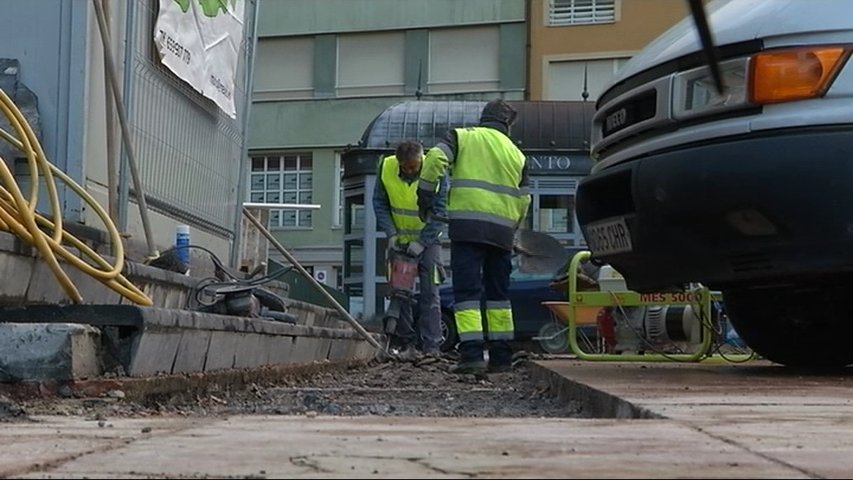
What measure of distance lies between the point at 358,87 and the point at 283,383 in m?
22.9

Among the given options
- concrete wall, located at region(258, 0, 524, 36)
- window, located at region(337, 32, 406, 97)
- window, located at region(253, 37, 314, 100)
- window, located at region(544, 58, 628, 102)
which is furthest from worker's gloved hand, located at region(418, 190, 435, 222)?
window, located at region(253, 37, 314, 100)

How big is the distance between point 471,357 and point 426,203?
4.80ft

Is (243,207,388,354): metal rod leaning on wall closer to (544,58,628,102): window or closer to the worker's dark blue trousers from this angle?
the worker's dark blue trousers

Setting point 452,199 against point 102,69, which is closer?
point 102,69

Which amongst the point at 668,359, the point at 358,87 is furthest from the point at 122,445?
the point at 358,87

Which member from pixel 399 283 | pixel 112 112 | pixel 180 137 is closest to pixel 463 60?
pixel 399 283

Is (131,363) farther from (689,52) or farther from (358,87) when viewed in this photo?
(358,87)

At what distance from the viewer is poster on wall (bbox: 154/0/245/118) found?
6629 millimetres

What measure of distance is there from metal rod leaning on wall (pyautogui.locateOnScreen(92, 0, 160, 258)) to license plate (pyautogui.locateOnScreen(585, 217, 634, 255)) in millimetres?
2192

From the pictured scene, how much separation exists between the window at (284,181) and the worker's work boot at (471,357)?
22.2m

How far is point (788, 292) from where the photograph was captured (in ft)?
17.8

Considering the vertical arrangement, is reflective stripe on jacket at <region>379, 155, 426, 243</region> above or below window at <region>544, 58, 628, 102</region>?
below

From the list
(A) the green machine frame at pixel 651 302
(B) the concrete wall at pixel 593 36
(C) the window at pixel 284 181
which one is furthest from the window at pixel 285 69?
(A) the green machine frame at pixel 651 302

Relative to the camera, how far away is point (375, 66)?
2877 cm
